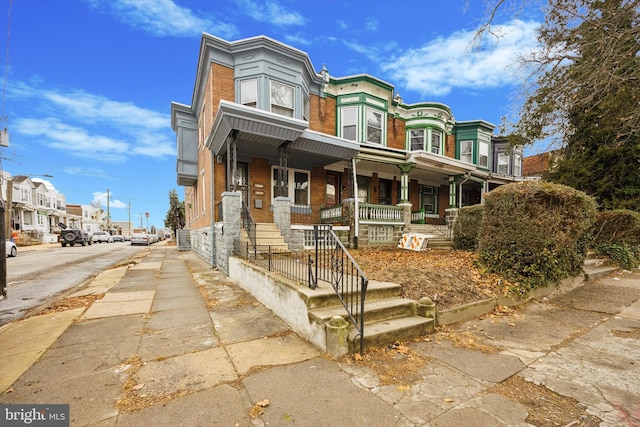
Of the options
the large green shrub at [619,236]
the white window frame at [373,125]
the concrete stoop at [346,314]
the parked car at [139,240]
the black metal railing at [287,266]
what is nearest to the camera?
the concrete stoop at [346,314]

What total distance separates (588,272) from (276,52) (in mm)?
12936

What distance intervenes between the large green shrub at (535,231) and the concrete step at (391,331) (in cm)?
290

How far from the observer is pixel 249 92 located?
1141 centimetres

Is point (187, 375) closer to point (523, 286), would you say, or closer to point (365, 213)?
point (523, 286)

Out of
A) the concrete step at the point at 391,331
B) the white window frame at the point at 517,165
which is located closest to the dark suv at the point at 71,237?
the concrete step at the point at 391,331

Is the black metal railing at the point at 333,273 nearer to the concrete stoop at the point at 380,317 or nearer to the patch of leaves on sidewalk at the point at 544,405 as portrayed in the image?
the concrete stoop at the point at 380,317

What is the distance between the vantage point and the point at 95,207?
84125 millimetres

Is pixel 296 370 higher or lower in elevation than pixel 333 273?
lower

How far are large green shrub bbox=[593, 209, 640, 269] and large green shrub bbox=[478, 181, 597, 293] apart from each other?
194 inches

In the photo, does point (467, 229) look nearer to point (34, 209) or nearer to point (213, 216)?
point (213, 216)

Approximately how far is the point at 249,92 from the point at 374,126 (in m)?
6.60

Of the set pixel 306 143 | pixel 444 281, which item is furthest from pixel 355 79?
pixel 444 281

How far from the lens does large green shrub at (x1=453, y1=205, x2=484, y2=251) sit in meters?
9.93

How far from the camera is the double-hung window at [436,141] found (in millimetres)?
16312
